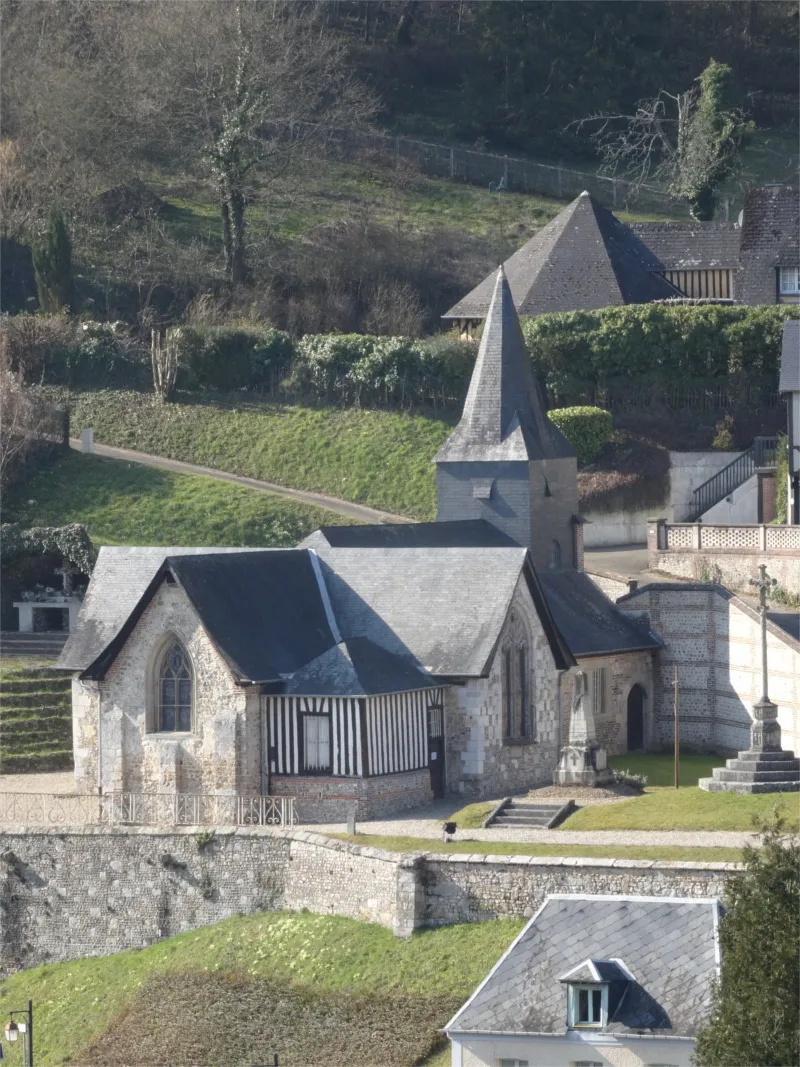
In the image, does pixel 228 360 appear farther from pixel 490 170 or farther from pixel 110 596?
pixel 110 596

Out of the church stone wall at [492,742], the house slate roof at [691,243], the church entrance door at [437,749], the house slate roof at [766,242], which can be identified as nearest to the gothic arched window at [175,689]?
the church entrance door at [437,749]

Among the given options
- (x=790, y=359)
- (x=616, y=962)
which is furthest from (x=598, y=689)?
(x=616, y=962)

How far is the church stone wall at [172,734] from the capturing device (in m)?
48.6

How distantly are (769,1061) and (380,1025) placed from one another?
932 centimetres

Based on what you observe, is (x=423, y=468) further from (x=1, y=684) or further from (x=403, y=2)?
(x=403, y=2)

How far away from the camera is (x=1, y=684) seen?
5525 centimetres

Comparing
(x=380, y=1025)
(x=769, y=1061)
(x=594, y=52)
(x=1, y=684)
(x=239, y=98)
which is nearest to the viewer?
(x=769, y=1061)

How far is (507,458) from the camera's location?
55.9 m

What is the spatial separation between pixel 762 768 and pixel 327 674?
302 inches

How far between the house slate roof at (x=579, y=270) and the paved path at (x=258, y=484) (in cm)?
704

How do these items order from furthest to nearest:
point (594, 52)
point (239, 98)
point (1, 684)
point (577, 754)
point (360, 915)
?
point (594, 52), point (239, 98), point (1, 684), point (577, 754), point (360, 915)

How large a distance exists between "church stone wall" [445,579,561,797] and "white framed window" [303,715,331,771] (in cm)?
240

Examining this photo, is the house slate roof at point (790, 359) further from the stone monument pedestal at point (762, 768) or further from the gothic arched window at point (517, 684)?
the stone monument pedestal at point (762, 768)

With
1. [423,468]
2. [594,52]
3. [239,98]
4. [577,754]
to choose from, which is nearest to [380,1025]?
[577,754]
